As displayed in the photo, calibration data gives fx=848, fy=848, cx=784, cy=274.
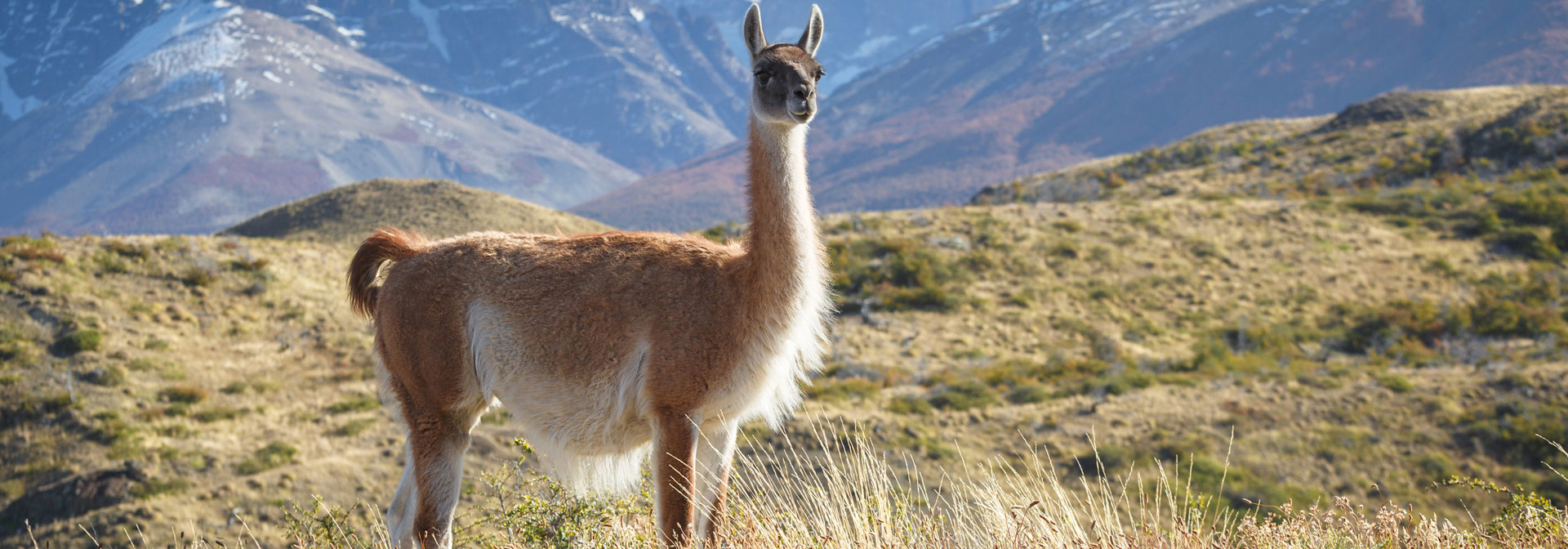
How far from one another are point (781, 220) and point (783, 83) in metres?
0.67

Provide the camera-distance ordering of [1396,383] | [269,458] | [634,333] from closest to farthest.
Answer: [634,333], [269,458], [1396,383]

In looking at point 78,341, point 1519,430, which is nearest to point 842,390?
point 1519,430

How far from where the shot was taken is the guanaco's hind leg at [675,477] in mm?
3814

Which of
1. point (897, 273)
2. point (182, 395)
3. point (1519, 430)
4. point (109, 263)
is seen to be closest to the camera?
point (1519, 430)

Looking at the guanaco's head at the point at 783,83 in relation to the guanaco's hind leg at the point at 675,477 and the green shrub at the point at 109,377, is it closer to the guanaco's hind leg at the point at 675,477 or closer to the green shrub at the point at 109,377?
the guanaco's hind leg at the point at 675,477

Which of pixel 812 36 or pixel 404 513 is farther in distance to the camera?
pixel 812 36

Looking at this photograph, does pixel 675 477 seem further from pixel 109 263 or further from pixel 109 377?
pixel 109 263

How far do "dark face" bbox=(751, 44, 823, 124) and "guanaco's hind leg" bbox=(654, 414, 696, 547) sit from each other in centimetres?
152

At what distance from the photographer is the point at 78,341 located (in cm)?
1526

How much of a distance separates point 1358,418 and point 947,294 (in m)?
9.93

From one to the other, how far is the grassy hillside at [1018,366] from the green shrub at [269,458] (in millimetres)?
101

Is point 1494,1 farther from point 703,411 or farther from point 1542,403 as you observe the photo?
point 703,411

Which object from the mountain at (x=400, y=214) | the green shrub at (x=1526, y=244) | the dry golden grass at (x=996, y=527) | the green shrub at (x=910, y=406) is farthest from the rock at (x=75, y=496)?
the green shrub at (x=1526, y=244)

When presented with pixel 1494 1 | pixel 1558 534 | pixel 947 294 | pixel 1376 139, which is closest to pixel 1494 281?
pixel 947 294
